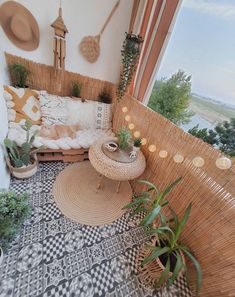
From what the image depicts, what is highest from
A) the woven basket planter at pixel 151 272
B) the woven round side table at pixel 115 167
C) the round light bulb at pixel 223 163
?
the round light bulb at pixel 223 163

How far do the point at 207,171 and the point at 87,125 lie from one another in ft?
5.61

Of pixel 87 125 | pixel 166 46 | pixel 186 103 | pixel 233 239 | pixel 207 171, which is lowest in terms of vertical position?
pixel 87 125

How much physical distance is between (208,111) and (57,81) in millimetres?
1994

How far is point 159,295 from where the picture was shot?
1.22m

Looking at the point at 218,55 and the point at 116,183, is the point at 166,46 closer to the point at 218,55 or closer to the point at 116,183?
the point at 218,55

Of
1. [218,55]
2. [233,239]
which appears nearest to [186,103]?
[218,55]

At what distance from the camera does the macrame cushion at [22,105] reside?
1.86 m

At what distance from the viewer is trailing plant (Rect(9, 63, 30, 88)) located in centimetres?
196

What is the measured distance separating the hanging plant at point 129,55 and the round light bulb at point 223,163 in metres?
1.52

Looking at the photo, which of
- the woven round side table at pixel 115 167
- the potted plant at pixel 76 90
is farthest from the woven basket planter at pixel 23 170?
the potted plant at pixel 76 90

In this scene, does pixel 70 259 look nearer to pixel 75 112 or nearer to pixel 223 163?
pixel 223 163

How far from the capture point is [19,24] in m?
1.78

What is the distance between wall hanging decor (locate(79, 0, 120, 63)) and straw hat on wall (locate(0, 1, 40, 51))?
555 millimetres

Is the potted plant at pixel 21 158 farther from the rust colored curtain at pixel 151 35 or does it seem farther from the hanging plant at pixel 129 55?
the rust colored curtain at pixel 151 35
